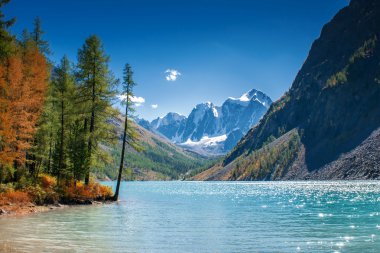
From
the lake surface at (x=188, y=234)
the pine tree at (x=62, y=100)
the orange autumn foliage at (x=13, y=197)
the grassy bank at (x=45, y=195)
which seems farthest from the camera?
the pine tree at (x=62, y=100)

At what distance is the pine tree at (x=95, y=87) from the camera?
50.9m

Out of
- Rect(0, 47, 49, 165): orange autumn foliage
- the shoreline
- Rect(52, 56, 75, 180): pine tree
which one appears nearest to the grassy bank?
the shoreline

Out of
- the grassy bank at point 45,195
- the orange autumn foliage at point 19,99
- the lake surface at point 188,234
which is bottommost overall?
the lake surface at point 188,234

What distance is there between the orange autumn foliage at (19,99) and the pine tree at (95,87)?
728cm

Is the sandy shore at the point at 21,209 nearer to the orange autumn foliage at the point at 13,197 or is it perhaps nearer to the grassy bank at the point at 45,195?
the grassy bank at the point at 45,195

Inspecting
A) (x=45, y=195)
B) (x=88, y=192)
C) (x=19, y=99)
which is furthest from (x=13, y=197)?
(x=88, y=192)

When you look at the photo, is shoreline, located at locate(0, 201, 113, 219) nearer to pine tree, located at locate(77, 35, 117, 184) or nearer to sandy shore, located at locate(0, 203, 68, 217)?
sandy shore, located at locate(0, 203, 68, 217)

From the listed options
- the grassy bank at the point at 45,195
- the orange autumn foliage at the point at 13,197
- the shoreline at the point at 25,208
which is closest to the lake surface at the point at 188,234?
the shoreline at the point at 25,208

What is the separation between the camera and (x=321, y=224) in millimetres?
32188

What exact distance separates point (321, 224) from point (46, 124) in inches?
1234

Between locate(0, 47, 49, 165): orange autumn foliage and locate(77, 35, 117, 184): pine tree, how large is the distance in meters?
7.28

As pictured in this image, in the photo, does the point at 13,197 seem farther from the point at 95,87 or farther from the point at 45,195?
the point at 95,87

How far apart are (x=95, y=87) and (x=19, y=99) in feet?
47.4

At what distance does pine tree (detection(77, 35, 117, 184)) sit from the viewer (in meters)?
50.9
